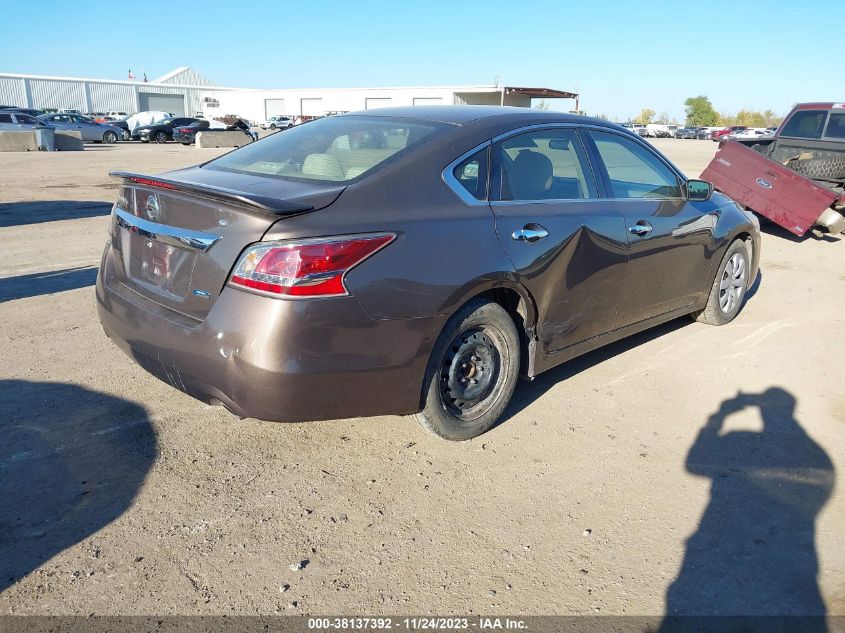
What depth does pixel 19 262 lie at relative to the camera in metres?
7.06

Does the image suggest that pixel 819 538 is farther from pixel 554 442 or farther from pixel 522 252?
pixel 522 252

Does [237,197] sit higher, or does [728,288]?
[237,197]

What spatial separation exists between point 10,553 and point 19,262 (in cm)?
539

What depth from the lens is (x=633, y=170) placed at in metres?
4.67

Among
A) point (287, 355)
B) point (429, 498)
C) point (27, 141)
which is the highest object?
point (287, 355)

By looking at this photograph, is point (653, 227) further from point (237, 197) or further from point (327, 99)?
point (327, 99)

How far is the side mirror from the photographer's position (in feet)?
16.3

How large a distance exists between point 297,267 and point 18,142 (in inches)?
1176

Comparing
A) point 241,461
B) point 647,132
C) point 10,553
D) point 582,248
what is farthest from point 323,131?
point 647,132

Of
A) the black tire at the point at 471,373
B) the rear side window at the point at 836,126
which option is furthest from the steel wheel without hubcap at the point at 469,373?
the rear side window at the point at 836,126

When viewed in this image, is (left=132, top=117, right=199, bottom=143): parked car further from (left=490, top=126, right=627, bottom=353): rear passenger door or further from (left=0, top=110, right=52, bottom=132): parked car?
(left=490, top=126, right=627, bottom=353): rear passenger door

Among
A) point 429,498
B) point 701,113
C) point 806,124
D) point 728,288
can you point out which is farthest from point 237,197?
point 701,113

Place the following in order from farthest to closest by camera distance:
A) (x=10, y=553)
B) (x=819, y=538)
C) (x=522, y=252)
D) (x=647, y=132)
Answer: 1. (x=647, y=132)
2. (x=522, y=252)
3. (x=819, y=538)
4. (x=10, y=553)

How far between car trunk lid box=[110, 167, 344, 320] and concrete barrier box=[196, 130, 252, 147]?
33.1m
